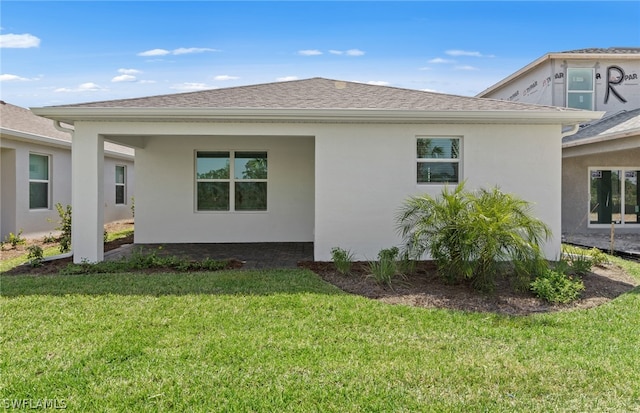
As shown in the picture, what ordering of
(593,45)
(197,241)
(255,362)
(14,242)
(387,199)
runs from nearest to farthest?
1. (255,362)
2. (387,199)
3. (14,242)
4. (197,241)
5. (593,45)

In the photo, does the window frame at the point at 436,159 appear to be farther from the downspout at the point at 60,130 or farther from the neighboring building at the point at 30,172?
the neighboring building at the point at 30,172

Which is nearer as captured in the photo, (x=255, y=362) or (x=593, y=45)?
(x=255, y=362)

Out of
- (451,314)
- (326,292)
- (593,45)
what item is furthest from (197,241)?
(593,45)

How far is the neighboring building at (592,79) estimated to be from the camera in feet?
45.3

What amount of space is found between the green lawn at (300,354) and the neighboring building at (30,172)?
6.80m

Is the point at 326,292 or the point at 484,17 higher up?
the point at 484,17

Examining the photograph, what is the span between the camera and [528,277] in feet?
20.1

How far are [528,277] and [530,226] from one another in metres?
0.80

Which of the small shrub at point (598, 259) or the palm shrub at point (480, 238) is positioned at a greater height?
the palm shrub at point (480, 238)

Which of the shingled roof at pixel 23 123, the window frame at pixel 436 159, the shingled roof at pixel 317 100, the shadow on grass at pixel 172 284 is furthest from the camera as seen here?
the shingled roof at pixel 23 123

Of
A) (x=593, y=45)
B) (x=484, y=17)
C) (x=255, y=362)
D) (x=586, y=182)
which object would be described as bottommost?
(x=255, y=362)

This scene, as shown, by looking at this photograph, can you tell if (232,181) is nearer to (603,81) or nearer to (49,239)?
(49,239)

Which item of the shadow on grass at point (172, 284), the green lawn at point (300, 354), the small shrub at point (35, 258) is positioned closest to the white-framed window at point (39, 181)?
the small shrub at point (35, 258)

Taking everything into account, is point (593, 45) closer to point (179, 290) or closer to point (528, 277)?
point (528, 277)
